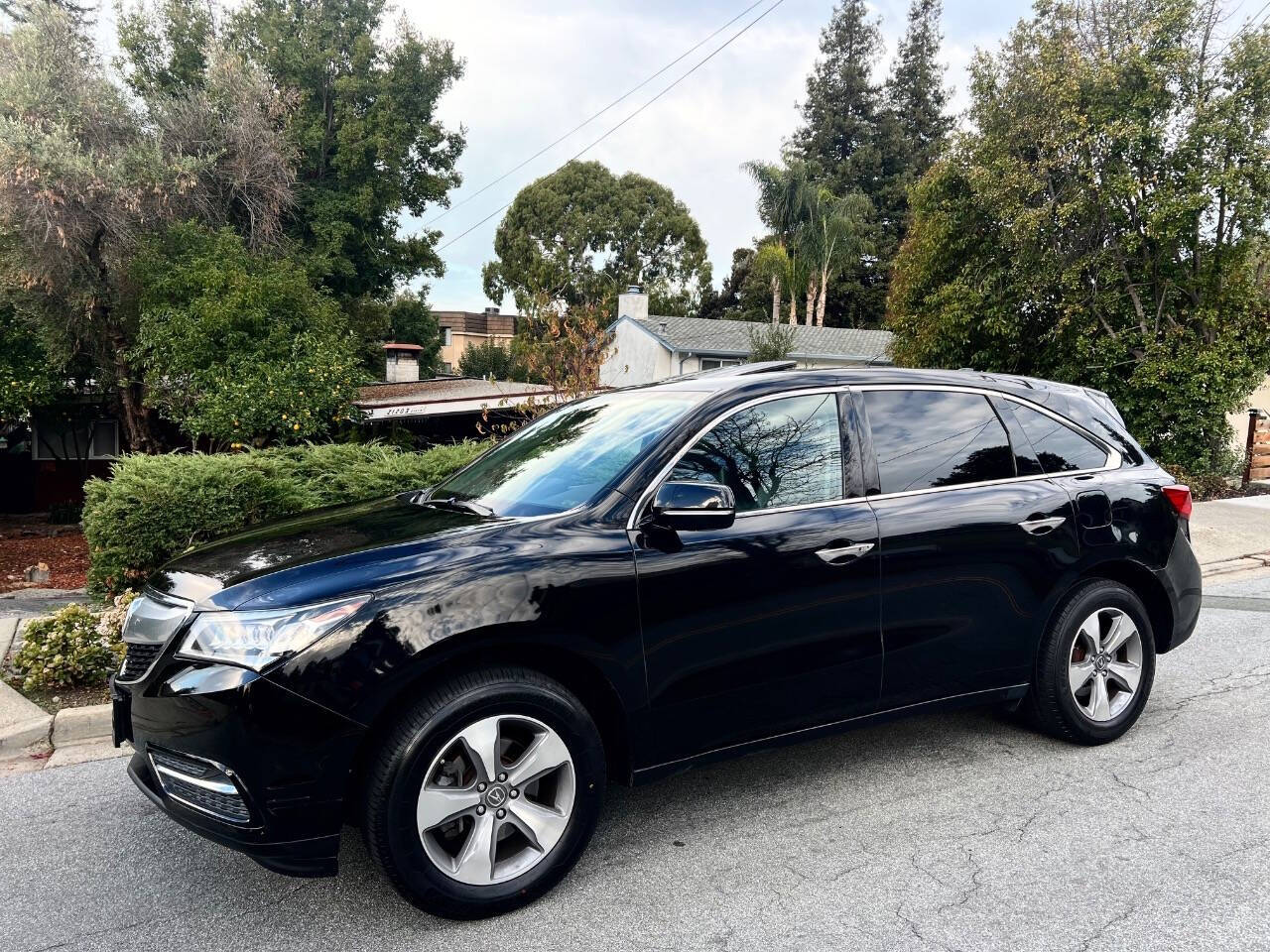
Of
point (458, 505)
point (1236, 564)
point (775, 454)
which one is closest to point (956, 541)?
point (775, 454)

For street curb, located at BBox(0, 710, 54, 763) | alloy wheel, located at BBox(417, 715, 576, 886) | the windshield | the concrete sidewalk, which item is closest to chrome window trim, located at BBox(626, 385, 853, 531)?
the windshield

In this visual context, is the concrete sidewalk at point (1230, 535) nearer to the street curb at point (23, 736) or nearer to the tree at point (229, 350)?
the street curb at point (23, 736)

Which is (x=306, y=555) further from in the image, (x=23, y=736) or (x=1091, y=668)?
(x=1091, y=668)

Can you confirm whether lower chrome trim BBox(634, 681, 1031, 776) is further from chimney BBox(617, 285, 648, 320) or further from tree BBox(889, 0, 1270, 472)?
chimney BBox(617, 285, 648, 320)

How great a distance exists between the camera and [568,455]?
3736mm

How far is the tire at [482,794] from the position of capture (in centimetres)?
272

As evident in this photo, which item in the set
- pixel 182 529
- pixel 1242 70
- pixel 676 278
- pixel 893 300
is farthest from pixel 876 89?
pixel 182 529

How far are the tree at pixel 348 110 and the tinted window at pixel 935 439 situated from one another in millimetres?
20197

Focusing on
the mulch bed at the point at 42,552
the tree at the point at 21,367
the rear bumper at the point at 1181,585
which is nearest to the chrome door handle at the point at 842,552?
the rear bumper at the point at 1181,585

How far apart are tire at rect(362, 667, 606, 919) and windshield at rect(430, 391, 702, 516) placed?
A: 0.75 m

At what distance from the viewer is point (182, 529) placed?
6711 mm

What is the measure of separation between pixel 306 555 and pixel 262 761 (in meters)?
0.72

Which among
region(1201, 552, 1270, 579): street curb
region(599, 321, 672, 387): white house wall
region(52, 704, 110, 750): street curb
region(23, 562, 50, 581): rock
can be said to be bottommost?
region(23, 562, 50, 581): rock

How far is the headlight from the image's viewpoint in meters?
2.65
